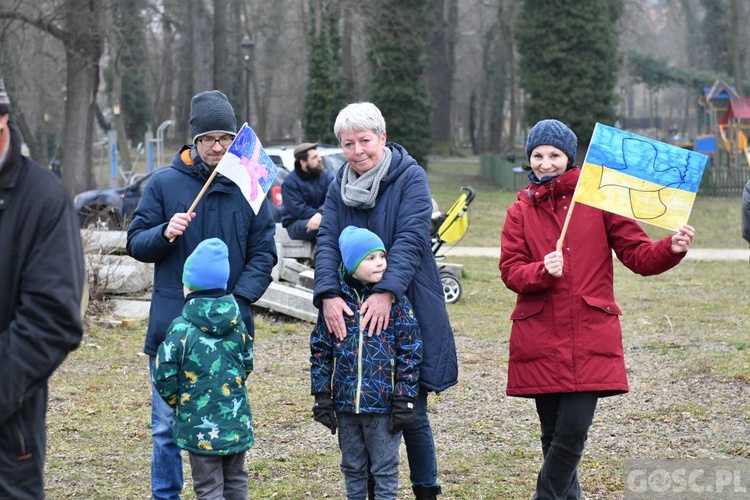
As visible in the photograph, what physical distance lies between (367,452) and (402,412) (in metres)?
0.31

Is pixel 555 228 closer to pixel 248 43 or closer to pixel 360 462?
pixel 360 462

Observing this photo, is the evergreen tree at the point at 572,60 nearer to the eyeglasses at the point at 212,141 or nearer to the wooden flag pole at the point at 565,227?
the eyeglasses at the point at 212,141

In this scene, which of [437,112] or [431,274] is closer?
[431,274]

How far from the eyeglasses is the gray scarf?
1.99 ft

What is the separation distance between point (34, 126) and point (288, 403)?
143ft

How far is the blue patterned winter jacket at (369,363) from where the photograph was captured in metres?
4.37

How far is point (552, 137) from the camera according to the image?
4578 millimetres

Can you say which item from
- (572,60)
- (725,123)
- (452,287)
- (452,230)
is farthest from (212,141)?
(572,60)

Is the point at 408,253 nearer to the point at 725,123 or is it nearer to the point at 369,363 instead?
the point at 369,363

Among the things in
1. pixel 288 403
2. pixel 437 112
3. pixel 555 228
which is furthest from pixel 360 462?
pixel 437 112

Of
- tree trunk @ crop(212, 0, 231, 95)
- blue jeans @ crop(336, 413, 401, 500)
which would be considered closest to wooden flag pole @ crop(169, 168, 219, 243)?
blue jeans @ crop(336, 413, 401, 500)

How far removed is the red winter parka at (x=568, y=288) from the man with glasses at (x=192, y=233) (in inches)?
43.7

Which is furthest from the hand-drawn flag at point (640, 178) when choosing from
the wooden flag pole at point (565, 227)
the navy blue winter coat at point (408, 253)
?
the navy blue winter coat at point (408, 253)

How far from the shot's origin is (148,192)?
15.9 feet
